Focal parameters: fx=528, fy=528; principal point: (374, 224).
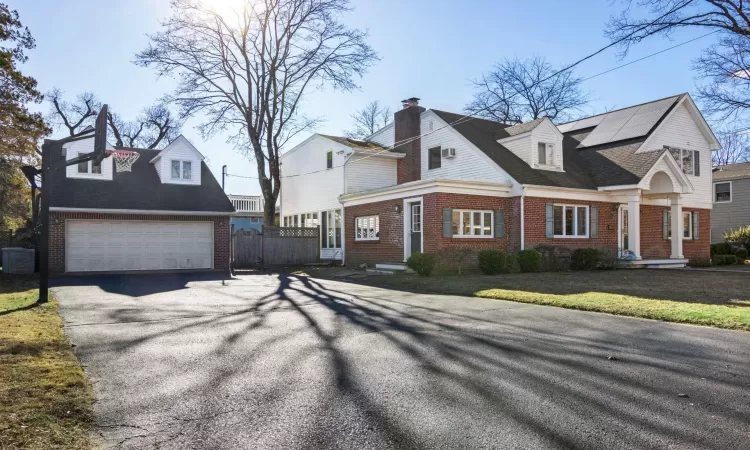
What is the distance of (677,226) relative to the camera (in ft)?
80.6

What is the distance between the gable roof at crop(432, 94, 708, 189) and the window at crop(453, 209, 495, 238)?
2.01m

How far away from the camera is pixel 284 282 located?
57.7 feet

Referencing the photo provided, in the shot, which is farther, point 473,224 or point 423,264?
point 473,224

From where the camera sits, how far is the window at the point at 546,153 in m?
23.3

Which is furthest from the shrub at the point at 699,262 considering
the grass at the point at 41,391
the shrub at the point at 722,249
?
the grass at the point at 41,391

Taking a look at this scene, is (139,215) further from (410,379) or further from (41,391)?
(410,379)

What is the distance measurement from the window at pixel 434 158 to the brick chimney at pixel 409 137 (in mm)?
650

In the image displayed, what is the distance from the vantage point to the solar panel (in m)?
25.7

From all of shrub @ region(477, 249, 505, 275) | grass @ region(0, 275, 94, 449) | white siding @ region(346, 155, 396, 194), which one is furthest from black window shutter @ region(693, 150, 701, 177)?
grass @ region(0, 275, 94, 449)

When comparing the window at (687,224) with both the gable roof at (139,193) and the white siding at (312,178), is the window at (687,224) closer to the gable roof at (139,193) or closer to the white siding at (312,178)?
the white siding at (312,178)

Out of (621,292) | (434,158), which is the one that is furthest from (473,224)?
(621,292)

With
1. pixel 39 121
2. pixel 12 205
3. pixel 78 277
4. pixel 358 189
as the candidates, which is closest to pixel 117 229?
pixel 78 277

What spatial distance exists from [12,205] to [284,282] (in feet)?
74.9

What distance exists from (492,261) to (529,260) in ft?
4.96
